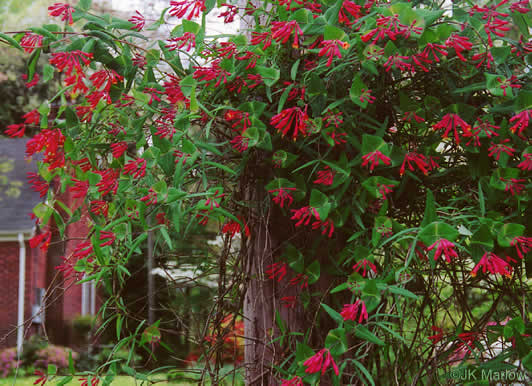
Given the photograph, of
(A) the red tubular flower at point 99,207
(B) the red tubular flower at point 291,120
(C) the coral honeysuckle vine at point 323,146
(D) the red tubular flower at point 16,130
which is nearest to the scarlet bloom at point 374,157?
(C) the coral honeysuckle vine at point 323,146

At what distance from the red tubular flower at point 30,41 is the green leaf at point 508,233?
0.91 meters

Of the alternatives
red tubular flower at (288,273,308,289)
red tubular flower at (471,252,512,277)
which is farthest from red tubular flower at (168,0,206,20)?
red tubular flower at (471,252,512,277)

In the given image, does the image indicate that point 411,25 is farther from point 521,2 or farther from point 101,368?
point 101,368

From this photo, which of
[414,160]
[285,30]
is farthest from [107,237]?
[414,160]

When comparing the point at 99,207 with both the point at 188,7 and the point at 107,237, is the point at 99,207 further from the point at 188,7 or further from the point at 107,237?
the point at 188,7

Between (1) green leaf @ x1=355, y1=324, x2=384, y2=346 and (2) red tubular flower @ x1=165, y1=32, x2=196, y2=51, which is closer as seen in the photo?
(1) green leaf @ x1=355, y1=324, x2=384, y2=346

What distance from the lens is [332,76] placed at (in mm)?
1100

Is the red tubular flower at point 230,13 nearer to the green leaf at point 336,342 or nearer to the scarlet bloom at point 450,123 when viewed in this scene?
the scarlet bloom at point 450,123

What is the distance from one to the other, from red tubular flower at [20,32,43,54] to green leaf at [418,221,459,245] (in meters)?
0.76

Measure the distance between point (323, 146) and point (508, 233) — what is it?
1.48 feet

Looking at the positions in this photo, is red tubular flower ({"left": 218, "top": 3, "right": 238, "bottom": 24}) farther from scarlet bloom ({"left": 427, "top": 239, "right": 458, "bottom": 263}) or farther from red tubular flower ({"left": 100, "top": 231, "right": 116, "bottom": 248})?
scarlet bloom ({"left": 427, "top": 239, "right": 458, "bottom": 263})

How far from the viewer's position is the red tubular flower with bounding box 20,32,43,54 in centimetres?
97

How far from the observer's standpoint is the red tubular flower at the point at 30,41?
968mm

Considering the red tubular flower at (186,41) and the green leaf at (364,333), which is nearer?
the green leaf at (364,333)
